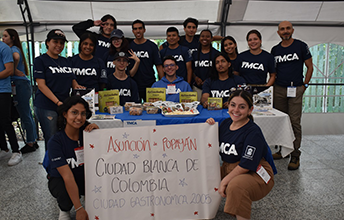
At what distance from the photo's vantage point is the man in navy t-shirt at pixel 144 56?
3664mm

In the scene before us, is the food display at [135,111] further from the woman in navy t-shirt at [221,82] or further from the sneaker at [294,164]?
the sneaker at [294,164]

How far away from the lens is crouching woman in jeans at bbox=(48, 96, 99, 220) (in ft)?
6.32

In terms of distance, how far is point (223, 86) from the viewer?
10.3ft

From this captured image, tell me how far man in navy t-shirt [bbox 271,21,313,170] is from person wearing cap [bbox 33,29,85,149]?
2.48m

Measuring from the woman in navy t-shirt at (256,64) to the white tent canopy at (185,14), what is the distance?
120cm

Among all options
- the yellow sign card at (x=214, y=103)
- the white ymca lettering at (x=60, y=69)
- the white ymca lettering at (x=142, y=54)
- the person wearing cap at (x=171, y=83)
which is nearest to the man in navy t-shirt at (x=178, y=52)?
the white ymca lettering at (x=142, y=54)

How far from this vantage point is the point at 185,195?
2016mm

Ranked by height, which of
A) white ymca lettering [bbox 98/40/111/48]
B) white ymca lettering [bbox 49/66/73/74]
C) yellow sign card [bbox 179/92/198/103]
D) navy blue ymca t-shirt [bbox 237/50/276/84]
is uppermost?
white ymca lettering [bbox 98/40/111/48]

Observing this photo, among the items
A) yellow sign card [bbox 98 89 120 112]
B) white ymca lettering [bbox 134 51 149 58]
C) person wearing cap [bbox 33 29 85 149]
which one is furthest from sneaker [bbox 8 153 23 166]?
white ymca lettering [bbox 134 51 149 58]

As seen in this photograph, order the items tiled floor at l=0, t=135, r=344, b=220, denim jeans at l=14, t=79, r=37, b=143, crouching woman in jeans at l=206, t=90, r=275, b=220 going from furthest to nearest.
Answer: denim jeans at l=14, t=79, r=37, b=143
tiled floor at l=0, t=135, r=344, b=220
crouching woman in jeans at l=206, t=90, r=275, b=220

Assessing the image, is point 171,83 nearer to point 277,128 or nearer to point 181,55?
point 181,55

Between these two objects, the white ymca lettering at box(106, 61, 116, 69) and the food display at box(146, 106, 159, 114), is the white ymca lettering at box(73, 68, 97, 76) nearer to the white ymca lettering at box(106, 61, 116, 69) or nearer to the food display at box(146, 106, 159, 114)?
the white ymca lettering at box(106, 61, 116, 69)

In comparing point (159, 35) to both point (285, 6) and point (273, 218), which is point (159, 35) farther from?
point (273, 218)

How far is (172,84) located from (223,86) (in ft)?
1.94
